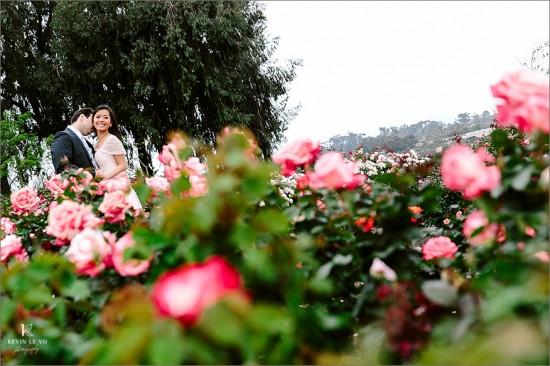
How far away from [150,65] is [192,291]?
31.0 ft

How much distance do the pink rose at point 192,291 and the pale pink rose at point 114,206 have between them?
743 millimetres

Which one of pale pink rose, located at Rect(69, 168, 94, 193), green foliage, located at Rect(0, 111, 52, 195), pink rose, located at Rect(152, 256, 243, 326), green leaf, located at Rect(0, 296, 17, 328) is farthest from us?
green foliage, located at Rect(0, 111, 52, 195)

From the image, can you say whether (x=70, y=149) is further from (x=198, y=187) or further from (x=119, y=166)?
(x=198, y=187)

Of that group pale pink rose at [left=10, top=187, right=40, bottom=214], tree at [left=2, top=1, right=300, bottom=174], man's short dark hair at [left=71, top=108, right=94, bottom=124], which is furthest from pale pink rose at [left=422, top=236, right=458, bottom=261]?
tree at [left=2, top=1, right=300, bottom=174]

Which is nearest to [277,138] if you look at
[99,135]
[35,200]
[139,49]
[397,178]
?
[139,49]

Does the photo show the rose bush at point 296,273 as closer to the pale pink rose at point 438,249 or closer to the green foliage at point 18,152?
the pale pink rose at point 438,249

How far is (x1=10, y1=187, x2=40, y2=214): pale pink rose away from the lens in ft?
6.43

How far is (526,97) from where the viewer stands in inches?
28.6

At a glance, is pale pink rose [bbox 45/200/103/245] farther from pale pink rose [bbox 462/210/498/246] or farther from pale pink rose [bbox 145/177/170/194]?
pale pink rose [bbox 462/210/498/246]

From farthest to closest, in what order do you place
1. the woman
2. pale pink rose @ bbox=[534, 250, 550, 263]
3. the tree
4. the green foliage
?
the tree
the green foliage
the woman
pale pink rose @ bbox=[534, 250, 550, 263]

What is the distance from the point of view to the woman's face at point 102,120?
3.32 m

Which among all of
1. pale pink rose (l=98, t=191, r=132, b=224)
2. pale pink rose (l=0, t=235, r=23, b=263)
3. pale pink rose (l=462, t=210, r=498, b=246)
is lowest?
pale pink rose (l=462, t=210, r=498, b=246)

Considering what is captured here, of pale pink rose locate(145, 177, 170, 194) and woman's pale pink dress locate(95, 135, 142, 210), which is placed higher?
woman's pale pink dress locate(95, 135, 142, 210)

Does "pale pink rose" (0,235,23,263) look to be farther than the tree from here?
No
